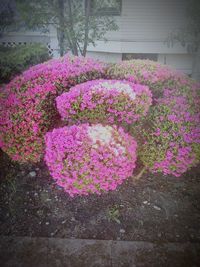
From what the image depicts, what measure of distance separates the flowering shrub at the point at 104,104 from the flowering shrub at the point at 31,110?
423mm

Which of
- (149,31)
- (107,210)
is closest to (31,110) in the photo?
(107,210)

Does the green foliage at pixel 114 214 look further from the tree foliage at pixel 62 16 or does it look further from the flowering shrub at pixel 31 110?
the tree foliage at pixel 62 16

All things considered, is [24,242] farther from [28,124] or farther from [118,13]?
[118,13]

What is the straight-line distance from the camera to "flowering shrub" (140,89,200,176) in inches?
→ 145

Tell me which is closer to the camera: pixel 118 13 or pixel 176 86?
pixel 176 86

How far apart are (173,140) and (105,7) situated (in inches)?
272

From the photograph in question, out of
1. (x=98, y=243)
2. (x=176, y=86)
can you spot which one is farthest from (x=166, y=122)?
(x=98, y=243)

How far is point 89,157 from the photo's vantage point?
3311 mm

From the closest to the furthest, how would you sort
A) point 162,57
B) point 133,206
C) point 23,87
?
point 133,206, point 23,87, point 162,57

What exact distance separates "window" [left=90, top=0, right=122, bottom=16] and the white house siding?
23 centimetres

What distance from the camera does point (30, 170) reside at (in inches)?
185

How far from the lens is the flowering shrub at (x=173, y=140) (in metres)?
3.69

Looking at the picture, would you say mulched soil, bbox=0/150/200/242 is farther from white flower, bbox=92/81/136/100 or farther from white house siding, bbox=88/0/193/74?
white house siding, bbox=88/0/193/74

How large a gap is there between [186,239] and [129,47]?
320 inches
